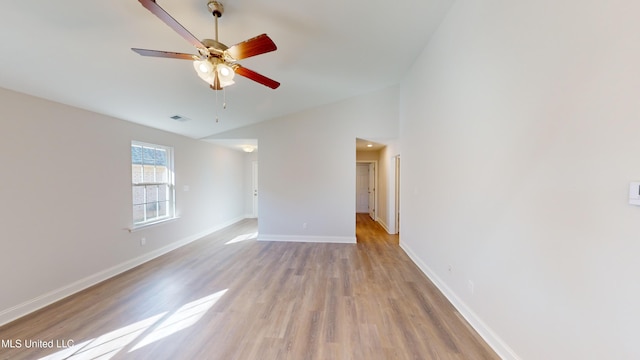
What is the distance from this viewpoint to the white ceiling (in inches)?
75.0

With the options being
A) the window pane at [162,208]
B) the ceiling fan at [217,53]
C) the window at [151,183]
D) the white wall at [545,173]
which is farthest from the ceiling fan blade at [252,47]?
the window pane at [162,208]

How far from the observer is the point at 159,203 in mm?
4520

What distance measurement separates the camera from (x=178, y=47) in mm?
2451

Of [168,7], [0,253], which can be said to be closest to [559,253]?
[168,7]

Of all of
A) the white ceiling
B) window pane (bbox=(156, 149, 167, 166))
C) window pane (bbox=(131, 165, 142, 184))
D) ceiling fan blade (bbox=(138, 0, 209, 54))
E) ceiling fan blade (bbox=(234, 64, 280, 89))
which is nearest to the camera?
ceiling fan blade (bbox=(138, 0, 209, 54))

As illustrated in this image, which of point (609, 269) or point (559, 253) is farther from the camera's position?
point (559, 253)

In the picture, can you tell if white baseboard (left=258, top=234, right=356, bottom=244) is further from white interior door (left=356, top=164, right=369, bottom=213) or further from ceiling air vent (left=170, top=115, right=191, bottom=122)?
white interior door (left=356, top=164, right=369, bottom=213)

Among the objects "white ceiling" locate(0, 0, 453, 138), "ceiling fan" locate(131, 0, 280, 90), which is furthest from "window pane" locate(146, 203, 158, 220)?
"ceiling fan" locate(131, 0, 280, 90)

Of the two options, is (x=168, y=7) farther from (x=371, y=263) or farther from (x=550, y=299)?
(x=371, y=263)

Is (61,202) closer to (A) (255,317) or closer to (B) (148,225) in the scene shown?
(B) (148,225)

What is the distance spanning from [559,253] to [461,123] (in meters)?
1.54

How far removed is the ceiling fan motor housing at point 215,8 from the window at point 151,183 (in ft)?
9.67

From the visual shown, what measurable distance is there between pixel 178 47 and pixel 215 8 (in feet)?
2.36

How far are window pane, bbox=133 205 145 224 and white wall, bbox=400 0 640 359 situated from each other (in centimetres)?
474
